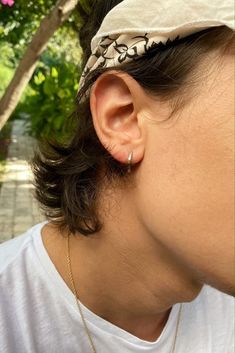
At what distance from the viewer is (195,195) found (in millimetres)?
926

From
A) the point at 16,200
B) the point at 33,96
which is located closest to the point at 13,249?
the point at 16,200

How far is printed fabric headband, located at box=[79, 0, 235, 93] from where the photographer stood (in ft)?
2.80

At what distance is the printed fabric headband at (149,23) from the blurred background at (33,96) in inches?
12.5

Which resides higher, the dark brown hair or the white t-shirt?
the dark brown hair

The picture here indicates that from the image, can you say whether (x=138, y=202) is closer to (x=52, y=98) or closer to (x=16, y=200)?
(x=16, y=200)

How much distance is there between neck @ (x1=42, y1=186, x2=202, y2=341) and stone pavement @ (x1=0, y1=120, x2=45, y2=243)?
7.46ft

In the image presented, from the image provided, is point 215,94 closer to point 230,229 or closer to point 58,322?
point 230,229

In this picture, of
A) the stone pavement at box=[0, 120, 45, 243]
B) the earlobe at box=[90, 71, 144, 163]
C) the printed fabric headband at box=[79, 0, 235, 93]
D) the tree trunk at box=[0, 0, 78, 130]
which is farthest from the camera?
the stone pavement at box=[0, 120, 45, 243]

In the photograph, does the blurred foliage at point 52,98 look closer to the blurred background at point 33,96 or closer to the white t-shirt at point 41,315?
the blurred background at point 33,96

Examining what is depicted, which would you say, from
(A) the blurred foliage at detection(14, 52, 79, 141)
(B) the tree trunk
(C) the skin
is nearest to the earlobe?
(C) the skin

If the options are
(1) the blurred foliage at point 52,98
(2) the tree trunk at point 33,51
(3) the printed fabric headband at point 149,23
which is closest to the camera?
(3) the printed fabric headband at point 149,23

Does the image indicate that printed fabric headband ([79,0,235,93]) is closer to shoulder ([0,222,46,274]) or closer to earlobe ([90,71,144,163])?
earlobe ([90,71,144,163])

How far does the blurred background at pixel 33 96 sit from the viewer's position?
14.0ft

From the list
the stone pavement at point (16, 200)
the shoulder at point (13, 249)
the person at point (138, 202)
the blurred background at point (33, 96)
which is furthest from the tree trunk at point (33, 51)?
the shoulder at point (13, 249)
